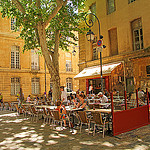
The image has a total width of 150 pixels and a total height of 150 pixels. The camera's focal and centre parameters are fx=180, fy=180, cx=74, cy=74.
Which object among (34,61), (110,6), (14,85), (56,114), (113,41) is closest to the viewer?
(56,114)

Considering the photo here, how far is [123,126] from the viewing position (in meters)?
5.70

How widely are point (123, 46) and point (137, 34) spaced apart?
57.4 inches

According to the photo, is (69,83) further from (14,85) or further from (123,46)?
(123,46)

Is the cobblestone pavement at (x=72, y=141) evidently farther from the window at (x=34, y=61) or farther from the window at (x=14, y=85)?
the window at (x=34, y=61)

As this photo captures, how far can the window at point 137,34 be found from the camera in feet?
46.6

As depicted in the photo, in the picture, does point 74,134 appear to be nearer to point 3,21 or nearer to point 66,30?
point 66,30

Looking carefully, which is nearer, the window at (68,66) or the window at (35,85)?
the window at (35,85)

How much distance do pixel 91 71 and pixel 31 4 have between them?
8092 millimetres

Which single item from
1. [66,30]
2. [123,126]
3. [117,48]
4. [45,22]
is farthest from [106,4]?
[123,126]

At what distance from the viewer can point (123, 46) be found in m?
15.3

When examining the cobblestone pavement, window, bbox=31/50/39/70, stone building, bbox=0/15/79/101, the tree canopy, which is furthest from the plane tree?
window, bbox=31/50/39/70

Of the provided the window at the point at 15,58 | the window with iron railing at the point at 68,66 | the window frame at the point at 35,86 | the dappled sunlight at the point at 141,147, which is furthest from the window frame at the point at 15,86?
the dappled sunlight at the point at 141,147

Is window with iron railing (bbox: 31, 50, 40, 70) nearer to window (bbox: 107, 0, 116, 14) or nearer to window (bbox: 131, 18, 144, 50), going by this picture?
window (bbox: 107, 0, 116, 14)

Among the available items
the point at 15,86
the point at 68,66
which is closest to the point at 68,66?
the point at 68,66
